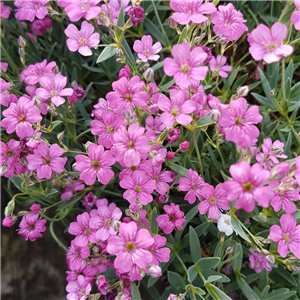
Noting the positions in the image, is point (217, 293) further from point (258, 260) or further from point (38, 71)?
point (38, 71)

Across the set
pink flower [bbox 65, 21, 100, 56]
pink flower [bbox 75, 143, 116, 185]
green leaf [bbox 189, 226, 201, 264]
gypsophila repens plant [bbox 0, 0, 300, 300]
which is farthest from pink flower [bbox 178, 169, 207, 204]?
pink flower [bbox 65, 21, 100, 56]

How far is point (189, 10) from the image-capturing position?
95 cm

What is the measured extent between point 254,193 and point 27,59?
3.95ft

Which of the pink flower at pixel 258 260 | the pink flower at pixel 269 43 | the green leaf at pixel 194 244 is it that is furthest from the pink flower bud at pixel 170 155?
the pink flower at pixel 258 260

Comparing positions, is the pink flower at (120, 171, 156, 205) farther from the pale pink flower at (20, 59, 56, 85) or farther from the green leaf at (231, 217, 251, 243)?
the pale pink flower at (20, 59, 56, 85)

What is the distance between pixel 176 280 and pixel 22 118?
67 centimetres

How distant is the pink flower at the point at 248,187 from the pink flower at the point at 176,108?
0.22m

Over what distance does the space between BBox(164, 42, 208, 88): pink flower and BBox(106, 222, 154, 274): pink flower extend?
37 centimetres

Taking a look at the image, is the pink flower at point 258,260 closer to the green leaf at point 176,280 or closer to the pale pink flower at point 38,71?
the green leaf at point 176,280

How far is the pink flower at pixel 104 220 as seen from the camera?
1.03 meters

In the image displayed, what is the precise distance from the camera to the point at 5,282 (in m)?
1.48

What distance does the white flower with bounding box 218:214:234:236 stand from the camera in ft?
3.43

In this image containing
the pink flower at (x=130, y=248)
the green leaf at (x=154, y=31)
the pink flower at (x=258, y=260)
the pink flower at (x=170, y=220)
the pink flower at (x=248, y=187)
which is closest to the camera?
the pink flower at (x=248, y=187)

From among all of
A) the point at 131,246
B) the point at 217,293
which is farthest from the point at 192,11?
the point at 217,293
